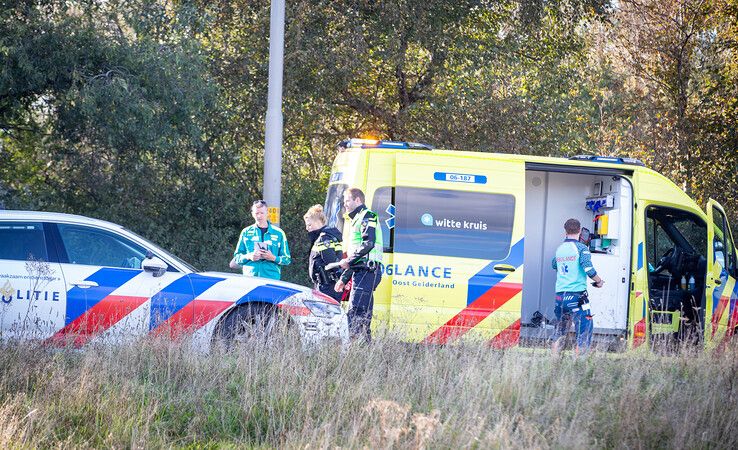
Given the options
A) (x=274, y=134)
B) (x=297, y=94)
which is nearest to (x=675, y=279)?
(x=274, y=134)

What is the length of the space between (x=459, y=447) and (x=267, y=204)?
19.9 ft

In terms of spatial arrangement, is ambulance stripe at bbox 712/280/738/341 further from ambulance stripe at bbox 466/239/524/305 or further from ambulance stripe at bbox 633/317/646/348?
ambulance stripe at bbox 466/239/524/305

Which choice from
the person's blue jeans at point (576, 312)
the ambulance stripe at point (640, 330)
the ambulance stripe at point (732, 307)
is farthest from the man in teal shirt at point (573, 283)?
the ambulance stripe at point (732, 307)

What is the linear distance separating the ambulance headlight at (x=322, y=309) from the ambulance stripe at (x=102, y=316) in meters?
1.44

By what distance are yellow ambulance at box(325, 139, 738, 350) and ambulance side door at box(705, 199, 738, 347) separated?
1cm

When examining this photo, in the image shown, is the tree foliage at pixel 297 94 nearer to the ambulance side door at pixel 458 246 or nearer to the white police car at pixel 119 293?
the white police car at pixel 119 293

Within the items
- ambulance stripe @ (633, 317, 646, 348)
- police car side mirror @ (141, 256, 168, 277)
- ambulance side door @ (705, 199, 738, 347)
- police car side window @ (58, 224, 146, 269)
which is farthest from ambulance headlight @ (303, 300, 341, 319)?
ambulance side door @ (705, 199, 738, 347)

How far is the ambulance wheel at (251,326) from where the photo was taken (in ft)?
24.9

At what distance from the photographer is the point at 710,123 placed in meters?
17.8

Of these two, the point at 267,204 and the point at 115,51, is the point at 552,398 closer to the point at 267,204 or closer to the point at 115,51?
the point at 267,204

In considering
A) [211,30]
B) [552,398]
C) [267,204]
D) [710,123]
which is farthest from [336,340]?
[710,123]

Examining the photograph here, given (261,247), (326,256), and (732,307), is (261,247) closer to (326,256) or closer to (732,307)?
(326,256)

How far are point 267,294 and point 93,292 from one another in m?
1.50

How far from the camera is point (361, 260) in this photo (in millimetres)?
8867
